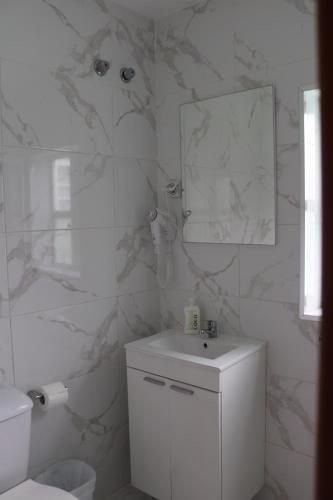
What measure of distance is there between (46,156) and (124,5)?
950 mm

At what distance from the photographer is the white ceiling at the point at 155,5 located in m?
2.21

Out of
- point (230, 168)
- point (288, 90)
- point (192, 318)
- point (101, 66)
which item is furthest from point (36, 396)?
point (288, 90)

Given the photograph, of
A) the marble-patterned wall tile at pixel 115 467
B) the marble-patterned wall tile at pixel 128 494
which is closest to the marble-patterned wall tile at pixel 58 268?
the marble-patterned wall tile at pixel 115 467

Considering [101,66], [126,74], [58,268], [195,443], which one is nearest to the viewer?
[195,443]

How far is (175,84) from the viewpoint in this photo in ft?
7.71

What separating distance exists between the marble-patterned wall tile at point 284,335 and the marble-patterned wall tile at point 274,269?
0.16 feet

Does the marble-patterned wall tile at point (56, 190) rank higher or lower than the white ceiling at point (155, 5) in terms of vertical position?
lower

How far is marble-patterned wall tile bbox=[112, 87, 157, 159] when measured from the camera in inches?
88.6

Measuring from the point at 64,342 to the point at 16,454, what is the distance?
52 centimetres

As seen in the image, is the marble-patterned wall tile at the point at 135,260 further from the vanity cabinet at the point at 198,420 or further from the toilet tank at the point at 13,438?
the toilet tank at the point at 13,438

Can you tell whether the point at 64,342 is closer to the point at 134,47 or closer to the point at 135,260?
the point at 135,260

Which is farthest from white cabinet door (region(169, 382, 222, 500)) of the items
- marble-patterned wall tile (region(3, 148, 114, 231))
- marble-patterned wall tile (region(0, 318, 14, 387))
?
marble-patterned wall tile (region(3, 148, 114, 231))

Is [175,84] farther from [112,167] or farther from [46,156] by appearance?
[46,156]

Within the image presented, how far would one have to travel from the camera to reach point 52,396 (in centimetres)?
186
